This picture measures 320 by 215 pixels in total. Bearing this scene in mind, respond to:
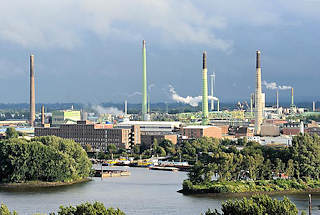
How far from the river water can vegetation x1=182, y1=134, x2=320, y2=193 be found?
102cm

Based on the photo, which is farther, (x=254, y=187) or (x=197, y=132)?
(x=197, y=132)

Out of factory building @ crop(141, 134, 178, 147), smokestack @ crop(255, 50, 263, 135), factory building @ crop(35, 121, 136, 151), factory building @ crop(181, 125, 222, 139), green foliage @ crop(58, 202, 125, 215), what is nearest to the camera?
green foliage @ crop(58, 202, 125, 215)

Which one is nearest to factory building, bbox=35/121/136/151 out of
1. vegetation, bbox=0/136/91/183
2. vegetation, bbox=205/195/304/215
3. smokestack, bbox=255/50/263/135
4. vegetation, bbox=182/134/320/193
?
smokestack, bbox=255/50/263/135

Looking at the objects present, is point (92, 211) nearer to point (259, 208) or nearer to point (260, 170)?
point (259, 208)

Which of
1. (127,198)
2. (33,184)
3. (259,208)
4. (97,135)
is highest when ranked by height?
(97,135)

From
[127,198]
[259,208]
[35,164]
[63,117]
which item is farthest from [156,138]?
[259,208]

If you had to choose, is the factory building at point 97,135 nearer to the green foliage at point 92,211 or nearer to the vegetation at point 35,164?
the vegetation at point 35,164

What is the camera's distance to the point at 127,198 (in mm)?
27828

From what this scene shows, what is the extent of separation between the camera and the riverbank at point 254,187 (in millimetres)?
29766

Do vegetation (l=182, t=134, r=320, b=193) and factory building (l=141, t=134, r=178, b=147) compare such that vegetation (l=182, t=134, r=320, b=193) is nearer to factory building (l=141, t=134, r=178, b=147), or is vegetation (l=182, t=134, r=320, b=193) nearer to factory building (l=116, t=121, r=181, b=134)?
factory building (l=141, t=134, r=178, b=147)

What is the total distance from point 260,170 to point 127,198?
21.4 feet

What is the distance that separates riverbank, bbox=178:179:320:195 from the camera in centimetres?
2977

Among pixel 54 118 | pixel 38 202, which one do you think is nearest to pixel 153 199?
pixel 38 202

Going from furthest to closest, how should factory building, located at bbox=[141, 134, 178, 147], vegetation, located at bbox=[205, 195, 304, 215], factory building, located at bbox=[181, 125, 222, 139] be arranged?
factory building, located at bbox=[181, 125, 222, 139]
factory building, located at bbox=[141, 134, 178, 147]
vegetation, located at bbox=[205, 195, 304, 215]
